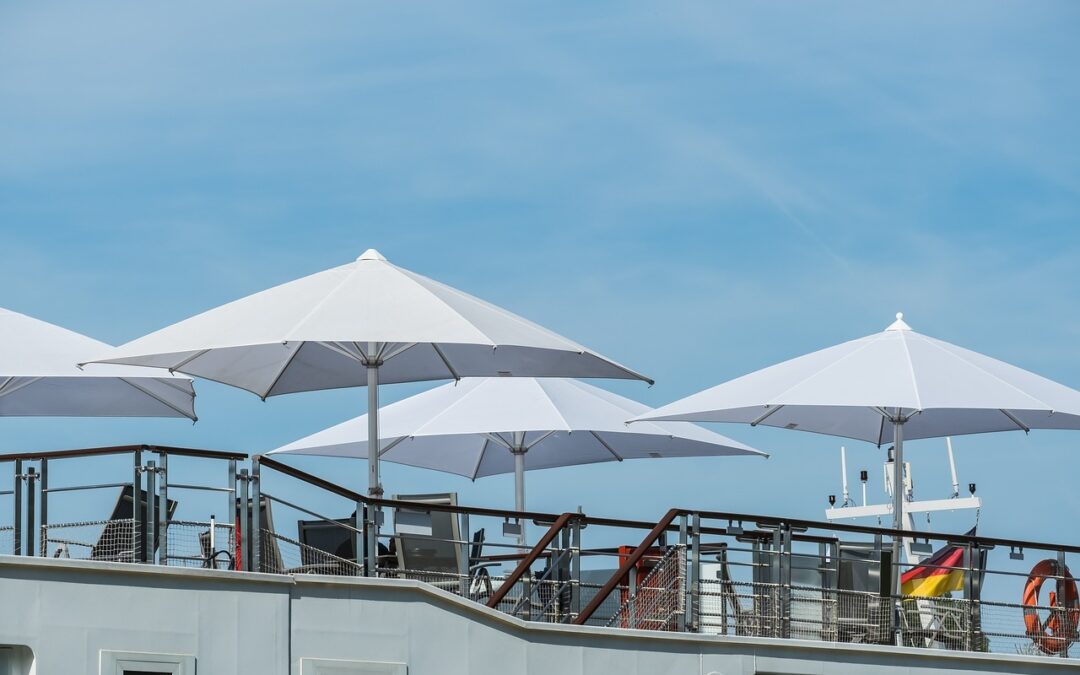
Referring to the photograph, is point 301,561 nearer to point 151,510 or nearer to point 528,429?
point 151,510

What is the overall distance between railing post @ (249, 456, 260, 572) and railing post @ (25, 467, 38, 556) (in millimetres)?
2151

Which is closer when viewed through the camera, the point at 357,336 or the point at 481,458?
the point at 357,336

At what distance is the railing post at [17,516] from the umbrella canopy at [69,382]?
2.91 metres

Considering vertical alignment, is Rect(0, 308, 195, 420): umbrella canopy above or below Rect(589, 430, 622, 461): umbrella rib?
above

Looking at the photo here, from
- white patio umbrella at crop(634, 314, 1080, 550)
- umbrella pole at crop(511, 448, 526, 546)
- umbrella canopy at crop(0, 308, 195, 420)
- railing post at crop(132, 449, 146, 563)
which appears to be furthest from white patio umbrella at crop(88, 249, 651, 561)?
umbrella pole at crop(511, 448, 526, 546)

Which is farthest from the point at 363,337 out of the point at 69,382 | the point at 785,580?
the point at 69,382

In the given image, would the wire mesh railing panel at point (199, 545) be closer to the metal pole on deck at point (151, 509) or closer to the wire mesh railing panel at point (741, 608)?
the metal pole on deck at point (151, 509)

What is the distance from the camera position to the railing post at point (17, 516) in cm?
1530

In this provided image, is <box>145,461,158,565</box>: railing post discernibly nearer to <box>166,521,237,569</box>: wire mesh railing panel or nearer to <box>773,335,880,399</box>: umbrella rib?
<box>166,521,237,569</box>: wire mesh railing panel

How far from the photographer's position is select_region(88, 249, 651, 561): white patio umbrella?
52.5 ft

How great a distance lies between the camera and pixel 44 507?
15320mm

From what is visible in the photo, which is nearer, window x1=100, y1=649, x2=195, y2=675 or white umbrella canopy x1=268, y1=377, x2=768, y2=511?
window x1=100, y1=649, x2=195, y2=675

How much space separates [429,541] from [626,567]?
5.78ft

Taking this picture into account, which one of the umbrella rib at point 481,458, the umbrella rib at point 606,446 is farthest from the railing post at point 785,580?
Result: the umbrella rib at point 481,458
